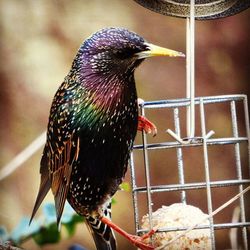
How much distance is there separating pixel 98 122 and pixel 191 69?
26 cm

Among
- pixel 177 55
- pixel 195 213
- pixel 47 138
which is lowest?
pixel 195 213

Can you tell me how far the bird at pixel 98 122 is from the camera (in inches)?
86.2

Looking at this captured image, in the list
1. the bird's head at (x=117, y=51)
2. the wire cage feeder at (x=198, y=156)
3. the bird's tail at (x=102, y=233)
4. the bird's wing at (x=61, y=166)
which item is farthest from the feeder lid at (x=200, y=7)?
the bird's tail at (x=102, y=233)

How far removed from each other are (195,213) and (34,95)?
474mm

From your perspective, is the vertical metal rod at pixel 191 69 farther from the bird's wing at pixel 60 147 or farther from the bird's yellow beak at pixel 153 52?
the bird's wing at pixel 60 147

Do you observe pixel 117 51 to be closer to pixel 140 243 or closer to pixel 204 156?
pixel 204 156

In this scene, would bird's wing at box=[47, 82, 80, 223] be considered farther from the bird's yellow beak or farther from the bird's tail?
the bird's yellow beak

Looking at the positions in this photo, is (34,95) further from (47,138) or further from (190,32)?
(190,32)

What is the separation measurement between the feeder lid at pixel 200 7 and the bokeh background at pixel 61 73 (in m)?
0.03

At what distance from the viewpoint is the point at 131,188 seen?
2295mm

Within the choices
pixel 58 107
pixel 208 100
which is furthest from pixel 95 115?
pixel 208 100

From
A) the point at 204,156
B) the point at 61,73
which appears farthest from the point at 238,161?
the point at 61,73

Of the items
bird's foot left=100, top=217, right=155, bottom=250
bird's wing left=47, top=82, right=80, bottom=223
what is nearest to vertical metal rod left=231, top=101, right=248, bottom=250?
bird's foot left=100, top=217, right=155, bottom=250

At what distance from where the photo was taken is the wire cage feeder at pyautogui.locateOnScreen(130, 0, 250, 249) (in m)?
2.21
